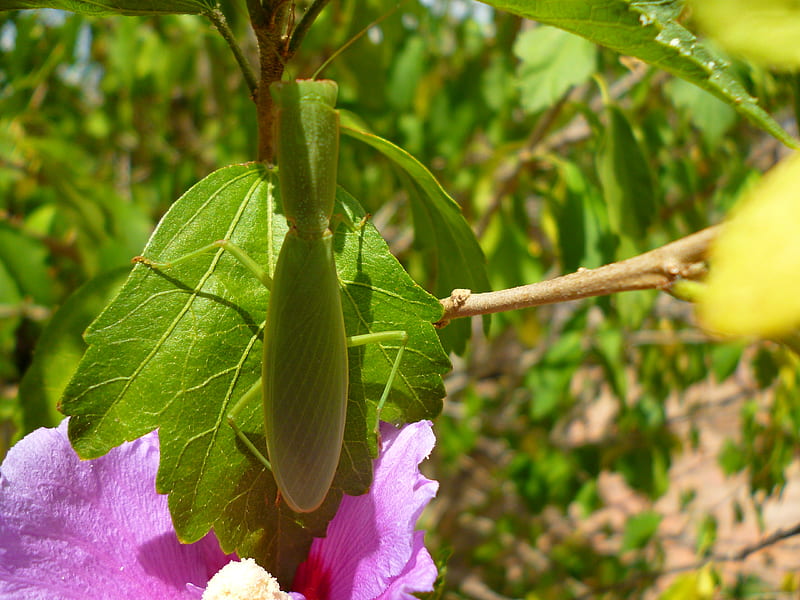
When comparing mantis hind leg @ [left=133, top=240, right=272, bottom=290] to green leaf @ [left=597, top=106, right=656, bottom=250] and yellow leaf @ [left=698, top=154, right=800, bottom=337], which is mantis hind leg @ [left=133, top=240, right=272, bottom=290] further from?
green leaf @ [left=597, top=106, right=656, bottom=250]

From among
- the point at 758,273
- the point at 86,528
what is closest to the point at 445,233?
the point at 86,528

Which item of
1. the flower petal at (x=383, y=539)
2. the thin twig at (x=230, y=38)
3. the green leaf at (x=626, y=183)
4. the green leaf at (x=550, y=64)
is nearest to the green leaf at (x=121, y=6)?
the thin twig at (x=230, y=38)

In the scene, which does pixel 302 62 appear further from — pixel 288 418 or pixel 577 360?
pixel 288 418

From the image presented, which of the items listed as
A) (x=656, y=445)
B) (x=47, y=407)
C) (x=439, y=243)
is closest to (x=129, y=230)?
(x=47, y=407)

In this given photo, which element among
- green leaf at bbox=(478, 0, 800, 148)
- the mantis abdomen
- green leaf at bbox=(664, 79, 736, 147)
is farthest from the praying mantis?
green leaf at bbox=(664, 79, 736, 147)

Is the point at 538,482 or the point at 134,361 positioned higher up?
the point at 134,361

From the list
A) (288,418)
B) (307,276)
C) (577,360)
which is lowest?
(577,360)

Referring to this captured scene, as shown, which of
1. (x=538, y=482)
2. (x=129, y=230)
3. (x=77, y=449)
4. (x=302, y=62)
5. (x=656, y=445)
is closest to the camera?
(x=77, y=449)
